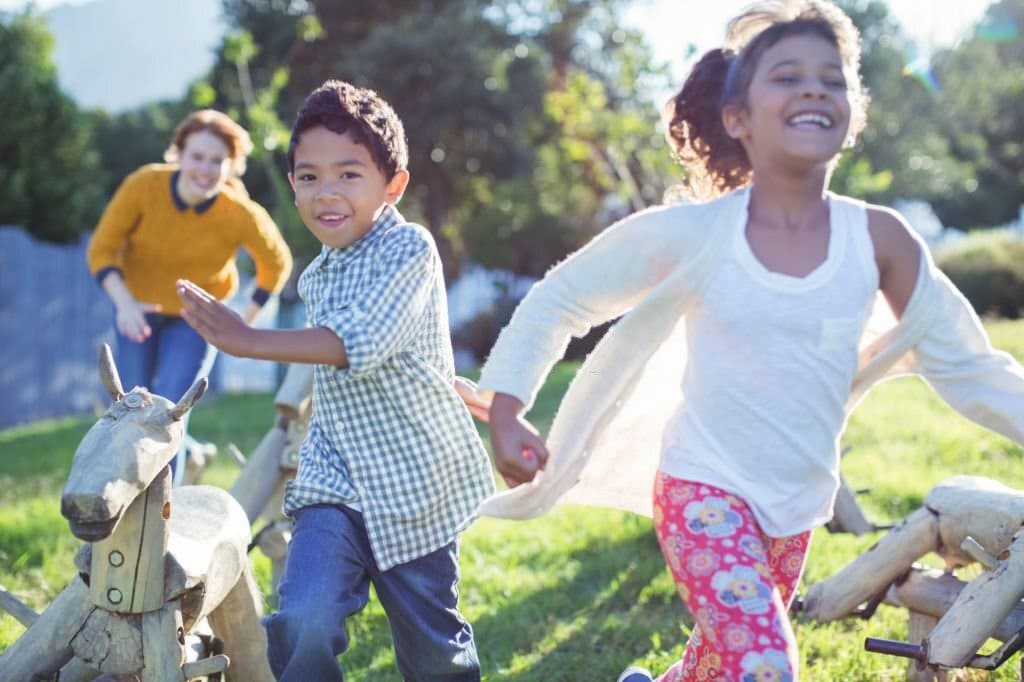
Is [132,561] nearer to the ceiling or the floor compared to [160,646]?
nearer to the ceiling

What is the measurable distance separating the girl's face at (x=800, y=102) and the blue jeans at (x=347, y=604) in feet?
4.25

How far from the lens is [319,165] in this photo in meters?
2.95

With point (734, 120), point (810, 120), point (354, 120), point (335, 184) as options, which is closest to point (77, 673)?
point (335, 184)

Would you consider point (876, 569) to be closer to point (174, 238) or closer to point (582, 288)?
point (582, 288)

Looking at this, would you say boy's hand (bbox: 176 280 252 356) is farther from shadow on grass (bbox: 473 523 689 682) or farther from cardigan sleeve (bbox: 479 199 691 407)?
shadow on grass (bbox: 473 523 689 682)

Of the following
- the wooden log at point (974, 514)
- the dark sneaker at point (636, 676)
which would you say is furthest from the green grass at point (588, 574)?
the dark sneaker at point (636, 676)

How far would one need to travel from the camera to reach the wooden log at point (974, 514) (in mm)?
3225

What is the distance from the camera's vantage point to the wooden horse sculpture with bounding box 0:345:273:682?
254cm

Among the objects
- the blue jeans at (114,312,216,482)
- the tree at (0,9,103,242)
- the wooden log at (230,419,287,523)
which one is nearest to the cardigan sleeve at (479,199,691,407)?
the wooden log at (230,419,287,523)

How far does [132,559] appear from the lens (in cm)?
272

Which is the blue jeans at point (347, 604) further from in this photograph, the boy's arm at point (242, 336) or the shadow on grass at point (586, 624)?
the shadow on grass at point (586, 624)

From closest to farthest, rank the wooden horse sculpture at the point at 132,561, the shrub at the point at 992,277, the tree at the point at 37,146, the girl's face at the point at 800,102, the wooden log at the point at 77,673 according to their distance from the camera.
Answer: the wooden horse sculpture at the point at 132,561, the girl's face at the point at 800,102, the wooden log at the point at 77,673, the tree at the point at 37,146, the shrub at the point at 992,277

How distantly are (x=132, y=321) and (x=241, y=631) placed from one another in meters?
1.91

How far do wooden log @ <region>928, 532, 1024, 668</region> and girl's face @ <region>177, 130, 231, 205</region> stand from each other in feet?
11.9
